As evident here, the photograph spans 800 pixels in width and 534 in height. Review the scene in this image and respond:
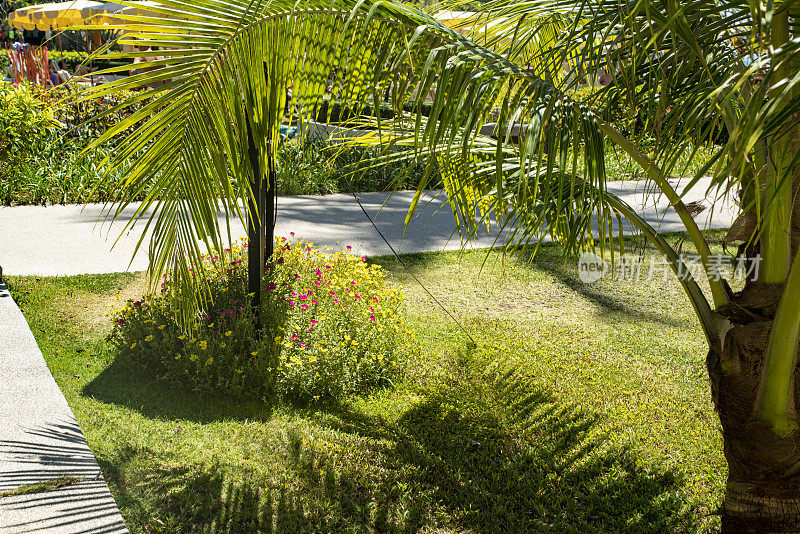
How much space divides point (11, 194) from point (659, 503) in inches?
301

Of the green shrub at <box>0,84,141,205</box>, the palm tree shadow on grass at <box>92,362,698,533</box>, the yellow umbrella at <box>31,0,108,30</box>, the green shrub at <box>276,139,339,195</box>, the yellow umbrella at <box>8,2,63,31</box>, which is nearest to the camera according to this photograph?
the palm tree shadow on grass at <box>92,362,698,533</box>

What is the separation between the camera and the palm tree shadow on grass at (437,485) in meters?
3.00

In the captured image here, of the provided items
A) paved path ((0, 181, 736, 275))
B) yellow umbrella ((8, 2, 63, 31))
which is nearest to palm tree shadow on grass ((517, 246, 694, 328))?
paved path ((0, 181, 736, 275))

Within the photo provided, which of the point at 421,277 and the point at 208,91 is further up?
the point at 208,91

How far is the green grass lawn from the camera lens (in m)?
3.07

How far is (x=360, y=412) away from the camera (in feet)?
13.2

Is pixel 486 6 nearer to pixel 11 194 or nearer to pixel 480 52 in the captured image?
pixel 480 52

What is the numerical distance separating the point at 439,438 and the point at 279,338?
3.67 feet

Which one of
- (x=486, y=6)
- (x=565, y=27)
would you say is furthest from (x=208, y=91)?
(x=565, y=27)

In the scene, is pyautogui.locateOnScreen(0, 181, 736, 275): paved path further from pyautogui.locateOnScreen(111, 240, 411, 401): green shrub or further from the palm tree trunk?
the palm tree trunk

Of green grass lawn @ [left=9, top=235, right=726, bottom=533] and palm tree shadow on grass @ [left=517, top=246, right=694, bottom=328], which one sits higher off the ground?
palm tree shadow on grass @ [left=517, top=246, right=694, bottom=328]

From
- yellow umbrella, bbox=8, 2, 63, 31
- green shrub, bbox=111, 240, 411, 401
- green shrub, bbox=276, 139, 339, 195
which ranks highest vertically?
yellow umbrella, bbox=8, 2, 63, 31

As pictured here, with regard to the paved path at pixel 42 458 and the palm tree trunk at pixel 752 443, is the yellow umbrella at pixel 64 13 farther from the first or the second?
the palm tree trunk at pixel 752 443

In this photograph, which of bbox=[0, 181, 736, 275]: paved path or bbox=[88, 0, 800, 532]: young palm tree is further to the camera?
bbox=[0, 181, 736, 275]: paved path
